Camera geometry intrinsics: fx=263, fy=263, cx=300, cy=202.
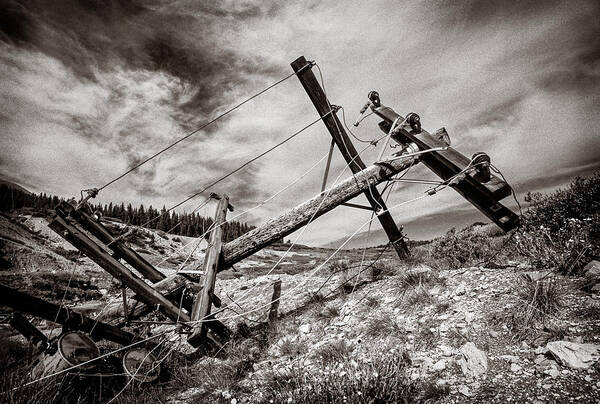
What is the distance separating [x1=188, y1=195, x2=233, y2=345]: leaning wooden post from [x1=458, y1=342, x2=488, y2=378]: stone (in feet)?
13.5

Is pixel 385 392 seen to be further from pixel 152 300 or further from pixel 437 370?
pixel 152 300

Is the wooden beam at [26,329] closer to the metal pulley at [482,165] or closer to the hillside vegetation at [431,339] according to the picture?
the hillside vegetation at [431,339]

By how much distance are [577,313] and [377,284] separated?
3.46m

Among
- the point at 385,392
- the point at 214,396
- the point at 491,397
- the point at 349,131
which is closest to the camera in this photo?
the point at 491,397

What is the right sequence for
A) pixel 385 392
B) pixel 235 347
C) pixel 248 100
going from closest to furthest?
pixel 385 392 < pixel 235 347 < pixel 248 100

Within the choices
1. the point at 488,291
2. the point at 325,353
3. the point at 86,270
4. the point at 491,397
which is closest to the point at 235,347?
the point at 325,353

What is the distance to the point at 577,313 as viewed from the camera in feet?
10.4

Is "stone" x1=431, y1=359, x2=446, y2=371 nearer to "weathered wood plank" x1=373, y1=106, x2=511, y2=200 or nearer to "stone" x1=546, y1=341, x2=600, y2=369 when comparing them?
"stone" x1=546, y1=341, x2=600, y2=369

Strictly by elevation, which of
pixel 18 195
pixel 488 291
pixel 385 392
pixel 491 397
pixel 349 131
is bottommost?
pixel 491 397

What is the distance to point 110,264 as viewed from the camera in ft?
15.7

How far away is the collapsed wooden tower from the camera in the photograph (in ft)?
15.2

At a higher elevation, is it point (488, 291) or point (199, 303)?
point (199, 303)

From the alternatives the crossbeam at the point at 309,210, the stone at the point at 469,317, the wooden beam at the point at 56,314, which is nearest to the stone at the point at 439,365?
the stone at the point at 469,317

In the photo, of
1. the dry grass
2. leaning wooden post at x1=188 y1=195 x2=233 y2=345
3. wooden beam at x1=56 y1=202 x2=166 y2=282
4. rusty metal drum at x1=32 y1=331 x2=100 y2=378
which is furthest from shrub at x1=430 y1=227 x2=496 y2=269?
rusty metal drum at x1=32 y1=331 x2=100 y2=378
